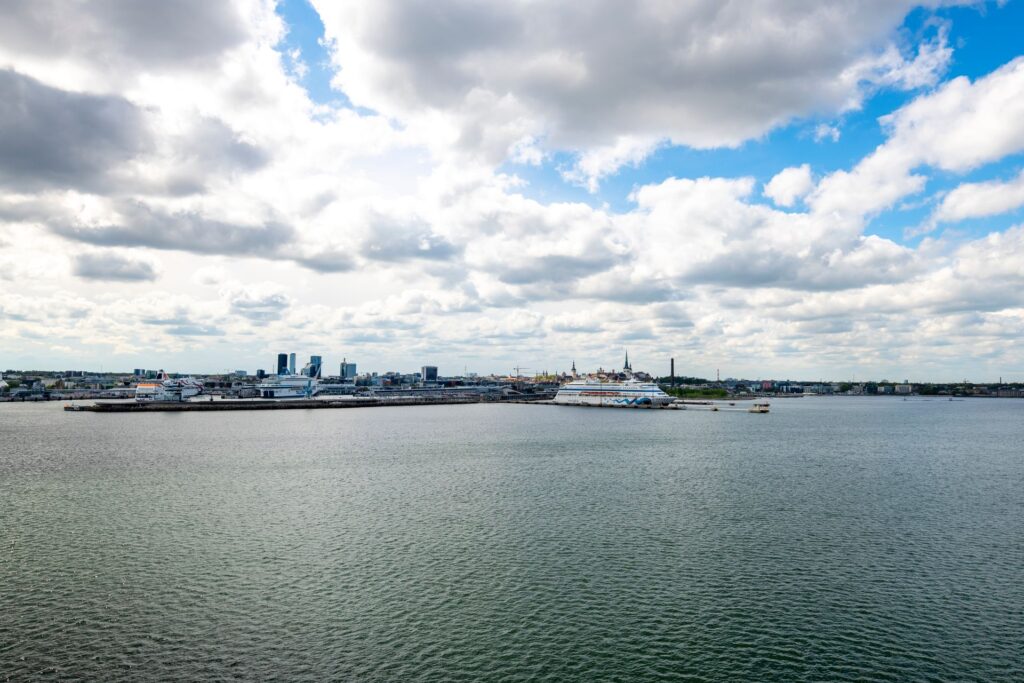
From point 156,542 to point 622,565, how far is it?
26152mm

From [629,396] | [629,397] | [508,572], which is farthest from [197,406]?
[508,572]

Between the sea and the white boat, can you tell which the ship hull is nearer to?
the white boat

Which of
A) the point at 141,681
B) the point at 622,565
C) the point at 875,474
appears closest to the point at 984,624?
the point at 622,565

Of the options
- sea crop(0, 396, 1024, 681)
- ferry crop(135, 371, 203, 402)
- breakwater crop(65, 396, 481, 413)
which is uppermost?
ferry crop(135, 371, 203, 402)

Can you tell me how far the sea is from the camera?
20.2 m

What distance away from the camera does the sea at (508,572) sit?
20.2 metres

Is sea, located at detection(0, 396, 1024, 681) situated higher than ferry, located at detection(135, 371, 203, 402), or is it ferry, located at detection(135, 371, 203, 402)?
ferry, located at detection(135, 371, 203, 402)

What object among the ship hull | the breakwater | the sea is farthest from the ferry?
the ship hull

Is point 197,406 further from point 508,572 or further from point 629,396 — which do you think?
point 508,572

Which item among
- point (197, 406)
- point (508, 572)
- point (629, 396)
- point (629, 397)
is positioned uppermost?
point (629, 396)

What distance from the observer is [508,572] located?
28.8 metres

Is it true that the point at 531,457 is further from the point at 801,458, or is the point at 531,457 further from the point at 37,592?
the point at 37,592

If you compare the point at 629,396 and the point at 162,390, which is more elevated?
the point at 162,390

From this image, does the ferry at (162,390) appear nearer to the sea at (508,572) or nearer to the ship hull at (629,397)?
the sea at (508,572)
